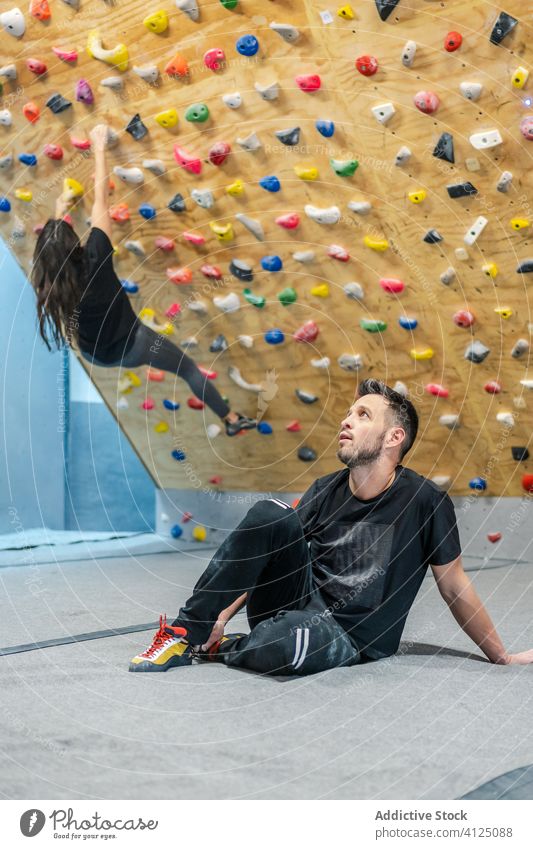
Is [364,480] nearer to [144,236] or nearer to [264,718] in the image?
[264,718]

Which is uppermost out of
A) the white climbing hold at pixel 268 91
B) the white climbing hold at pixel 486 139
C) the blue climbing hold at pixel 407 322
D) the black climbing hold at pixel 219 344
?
the white climbing hold at pixel 268 91

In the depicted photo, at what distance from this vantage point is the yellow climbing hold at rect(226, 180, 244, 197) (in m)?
4.05

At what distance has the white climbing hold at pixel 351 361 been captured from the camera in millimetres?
4719

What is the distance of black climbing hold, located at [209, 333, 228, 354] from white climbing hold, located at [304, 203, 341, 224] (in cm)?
115

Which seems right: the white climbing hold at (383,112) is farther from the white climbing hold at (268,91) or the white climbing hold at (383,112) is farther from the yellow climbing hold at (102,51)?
the yellow climbing hold at (102,51)

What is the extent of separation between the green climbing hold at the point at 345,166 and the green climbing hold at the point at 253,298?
969 millimetres

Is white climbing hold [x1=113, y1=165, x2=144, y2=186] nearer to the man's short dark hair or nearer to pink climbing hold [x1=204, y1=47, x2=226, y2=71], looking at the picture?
pink climbing hold [x1=204, y1=47, x2=226, y2=71]

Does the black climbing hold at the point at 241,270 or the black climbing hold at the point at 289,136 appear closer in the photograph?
the black climbing hold at the point at 289,136

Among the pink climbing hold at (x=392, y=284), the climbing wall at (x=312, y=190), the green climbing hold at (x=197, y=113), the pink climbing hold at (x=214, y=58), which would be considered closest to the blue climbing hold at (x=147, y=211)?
the climbing wall at (x=312, y=190)

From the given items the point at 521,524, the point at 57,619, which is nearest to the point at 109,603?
the point at 57,619

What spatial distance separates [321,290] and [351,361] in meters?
0.49

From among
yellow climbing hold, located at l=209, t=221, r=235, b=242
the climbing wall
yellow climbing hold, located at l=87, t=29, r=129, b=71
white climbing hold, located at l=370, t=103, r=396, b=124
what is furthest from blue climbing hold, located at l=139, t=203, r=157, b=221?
white climbing hold, located at l=370, t=103, r=396, b=124

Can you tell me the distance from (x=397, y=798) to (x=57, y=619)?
6.60ft

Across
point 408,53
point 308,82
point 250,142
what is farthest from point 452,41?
point 250,142
